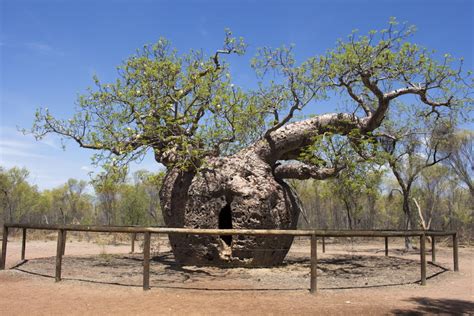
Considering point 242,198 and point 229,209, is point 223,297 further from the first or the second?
point 229,209

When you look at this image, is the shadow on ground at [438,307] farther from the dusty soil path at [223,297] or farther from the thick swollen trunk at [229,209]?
the thick swollen trunk at [229,209]

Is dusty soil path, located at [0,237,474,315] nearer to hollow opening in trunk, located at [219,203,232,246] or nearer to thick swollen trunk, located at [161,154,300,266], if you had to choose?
thick swollen trunk, located at [161,154,300,266]

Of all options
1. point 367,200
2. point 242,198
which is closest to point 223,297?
point 242,198

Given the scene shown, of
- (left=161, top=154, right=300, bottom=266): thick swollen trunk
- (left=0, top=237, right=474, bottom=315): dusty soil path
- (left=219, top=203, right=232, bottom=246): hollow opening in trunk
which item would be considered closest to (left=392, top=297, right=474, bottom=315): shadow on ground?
(left=0, top=237, right=474, bottom=315): dusty soil path

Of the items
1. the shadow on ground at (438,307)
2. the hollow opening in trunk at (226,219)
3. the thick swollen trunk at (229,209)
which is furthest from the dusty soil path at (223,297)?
the hollow opening in trunk at (226,219)

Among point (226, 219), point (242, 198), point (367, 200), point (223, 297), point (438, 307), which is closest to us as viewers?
point (438, 307)

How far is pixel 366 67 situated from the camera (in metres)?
9.80

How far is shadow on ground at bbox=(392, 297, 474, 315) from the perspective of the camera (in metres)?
5.72

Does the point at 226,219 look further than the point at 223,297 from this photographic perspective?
Yes

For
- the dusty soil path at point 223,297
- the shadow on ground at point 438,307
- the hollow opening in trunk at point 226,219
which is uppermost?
the hollow opening in trunk at point 226,219

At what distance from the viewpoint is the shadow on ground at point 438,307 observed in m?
5.72

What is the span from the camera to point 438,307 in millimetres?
6055

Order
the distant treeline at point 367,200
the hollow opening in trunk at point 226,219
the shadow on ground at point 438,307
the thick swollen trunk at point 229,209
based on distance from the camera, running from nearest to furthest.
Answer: the shadow on ground at point 438,307 → the thick swollen trunk at point 229,209 → the hollow opening in trunk at point 226,219 → the distant treeline at point 367,200

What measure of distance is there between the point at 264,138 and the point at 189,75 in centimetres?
257
